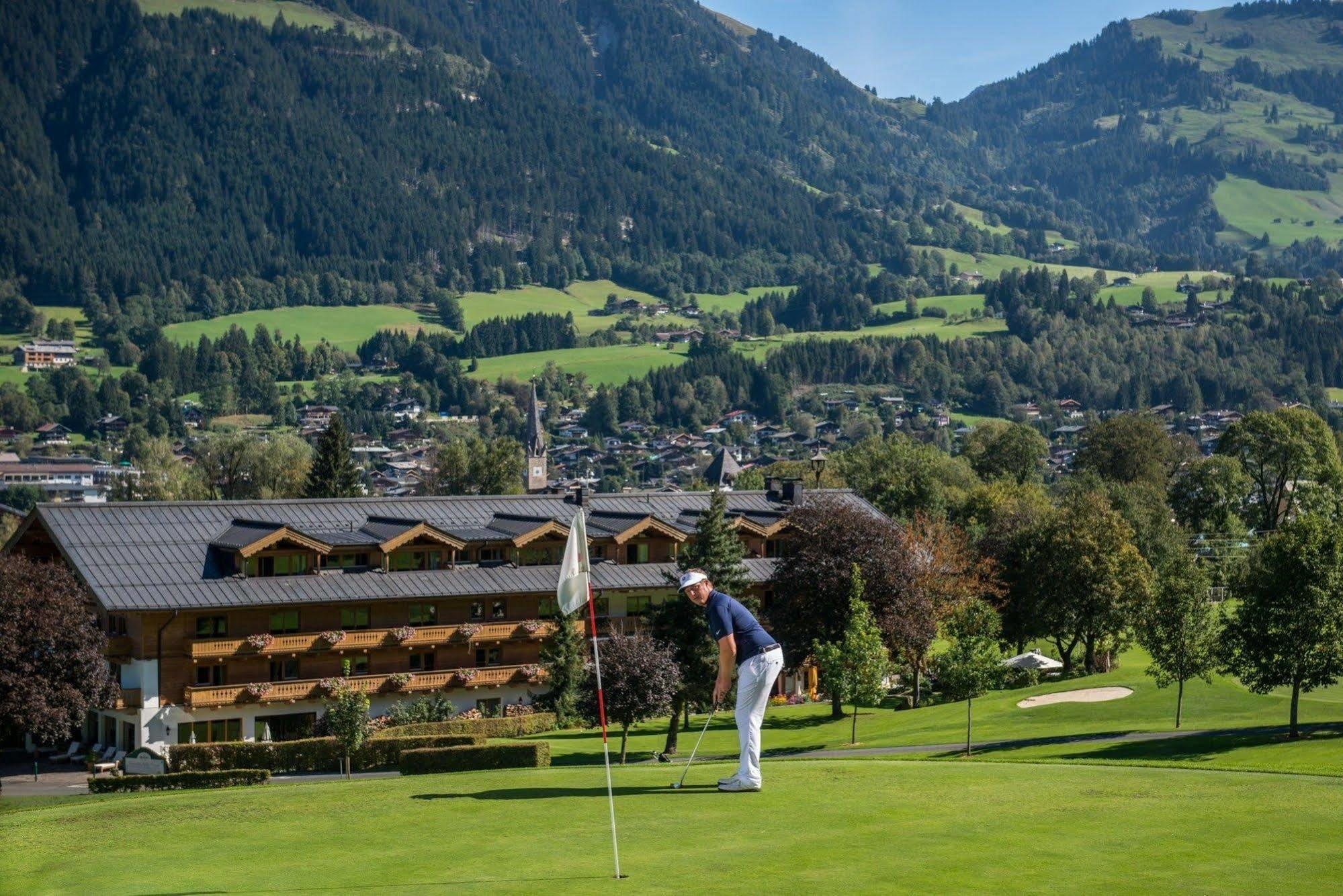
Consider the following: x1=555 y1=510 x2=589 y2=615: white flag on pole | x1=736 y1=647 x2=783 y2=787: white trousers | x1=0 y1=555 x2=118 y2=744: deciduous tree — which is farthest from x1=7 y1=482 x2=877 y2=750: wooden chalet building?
x1=736 y1=647 x2=783 y2=787: white trousers

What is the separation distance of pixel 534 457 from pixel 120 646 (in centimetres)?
8953

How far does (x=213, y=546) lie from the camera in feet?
230

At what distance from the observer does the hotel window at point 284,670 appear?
2756 inches

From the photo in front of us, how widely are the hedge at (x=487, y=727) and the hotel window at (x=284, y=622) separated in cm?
705

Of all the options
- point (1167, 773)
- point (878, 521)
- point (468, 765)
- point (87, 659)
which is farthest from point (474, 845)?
point (878, 521)

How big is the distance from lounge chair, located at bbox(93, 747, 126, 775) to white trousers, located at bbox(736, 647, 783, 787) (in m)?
32.9

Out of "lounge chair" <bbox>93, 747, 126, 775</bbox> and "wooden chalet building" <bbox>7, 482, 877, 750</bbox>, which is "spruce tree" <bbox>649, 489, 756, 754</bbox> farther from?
"lounge chair" <bbox>93, 747, 126, 775</bbox>

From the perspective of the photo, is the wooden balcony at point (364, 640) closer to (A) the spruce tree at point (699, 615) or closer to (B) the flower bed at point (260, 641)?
(B) the flower bed at point (260, 641)

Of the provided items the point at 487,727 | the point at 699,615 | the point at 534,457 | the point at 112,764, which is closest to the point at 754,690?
the point at 699,615

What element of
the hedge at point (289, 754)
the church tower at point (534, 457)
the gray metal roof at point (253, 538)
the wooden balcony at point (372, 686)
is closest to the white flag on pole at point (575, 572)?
the hedge at point (289, 754)

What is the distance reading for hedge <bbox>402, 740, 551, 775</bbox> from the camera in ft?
129

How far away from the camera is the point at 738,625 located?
24047mm

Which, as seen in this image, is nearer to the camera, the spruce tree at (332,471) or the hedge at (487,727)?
the hedge at (487,727)

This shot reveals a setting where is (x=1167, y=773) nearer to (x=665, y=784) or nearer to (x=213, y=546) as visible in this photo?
(x=665, y=784)
